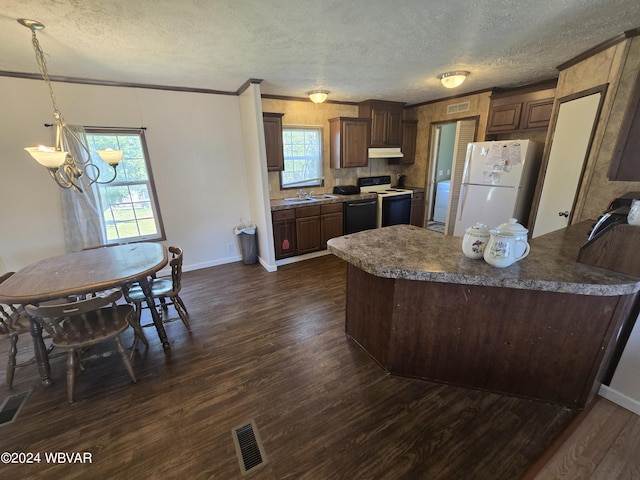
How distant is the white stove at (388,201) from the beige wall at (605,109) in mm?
Result: 2447

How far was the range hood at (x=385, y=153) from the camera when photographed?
15.6ft

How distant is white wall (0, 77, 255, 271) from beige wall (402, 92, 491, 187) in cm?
335

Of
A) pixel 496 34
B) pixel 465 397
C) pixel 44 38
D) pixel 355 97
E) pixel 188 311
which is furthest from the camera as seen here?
pixel 355 97

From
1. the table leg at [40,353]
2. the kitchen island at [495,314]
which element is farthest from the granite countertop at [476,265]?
the table leg at [40,353]

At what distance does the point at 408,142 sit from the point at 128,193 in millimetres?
4701

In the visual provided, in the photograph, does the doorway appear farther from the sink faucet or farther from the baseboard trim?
the baseboard trim

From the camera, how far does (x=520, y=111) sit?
350cm

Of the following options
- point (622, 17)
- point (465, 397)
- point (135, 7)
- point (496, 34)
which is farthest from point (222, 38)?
point (465, 397)

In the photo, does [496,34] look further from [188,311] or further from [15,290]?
[15,290]

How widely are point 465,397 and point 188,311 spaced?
8.72ft

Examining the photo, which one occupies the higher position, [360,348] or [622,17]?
[622,17]

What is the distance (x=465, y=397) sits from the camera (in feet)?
5.68

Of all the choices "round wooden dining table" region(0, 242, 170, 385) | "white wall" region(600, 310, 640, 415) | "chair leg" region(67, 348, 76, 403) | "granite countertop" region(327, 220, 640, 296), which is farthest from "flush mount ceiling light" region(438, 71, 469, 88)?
"chair leg" region(67, 348, 76, 403)

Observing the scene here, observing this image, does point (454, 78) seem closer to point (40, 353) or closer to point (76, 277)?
point (76, 277)
